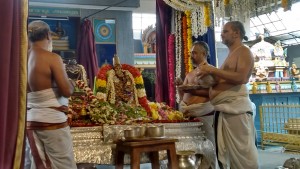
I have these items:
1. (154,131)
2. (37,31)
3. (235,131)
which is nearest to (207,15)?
(235,131)

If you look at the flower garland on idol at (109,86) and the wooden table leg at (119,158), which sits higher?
the flower garland on idol at (109,86)

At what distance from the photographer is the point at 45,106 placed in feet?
9.47

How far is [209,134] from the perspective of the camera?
440 cm

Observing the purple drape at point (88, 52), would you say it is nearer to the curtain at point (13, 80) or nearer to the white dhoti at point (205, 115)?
the white dhoti at point (205, 115)

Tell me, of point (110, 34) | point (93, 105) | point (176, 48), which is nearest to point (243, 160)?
point (93, 105)

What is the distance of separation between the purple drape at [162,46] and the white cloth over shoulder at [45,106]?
11.8 ft

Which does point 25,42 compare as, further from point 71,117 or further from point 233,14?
point 233,14

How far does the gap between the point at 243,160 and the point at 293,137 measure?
6.55 feet

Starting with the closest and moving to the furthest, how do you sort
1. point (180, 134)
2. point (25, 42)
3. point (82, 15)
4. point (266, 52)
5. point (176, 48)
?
point (25, 42) → point (180, 134) → point (176, 48) → point (82, 15) → point (266, 52)

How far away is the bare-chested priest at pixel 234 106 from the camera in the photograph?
3.44 metres

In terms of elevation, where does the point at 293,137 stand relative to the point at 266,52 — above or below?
below

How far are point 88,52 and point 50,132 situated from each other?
6007 millimetres

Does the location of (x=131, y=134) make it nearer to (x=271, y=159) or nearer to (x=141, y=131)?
(x=141, y=131)

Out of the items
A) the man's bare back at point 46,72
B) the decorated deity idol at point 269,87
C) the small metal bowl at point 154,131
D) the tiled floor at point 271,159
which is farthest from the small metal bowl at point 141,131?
the decorated deity idol at point 269,87
